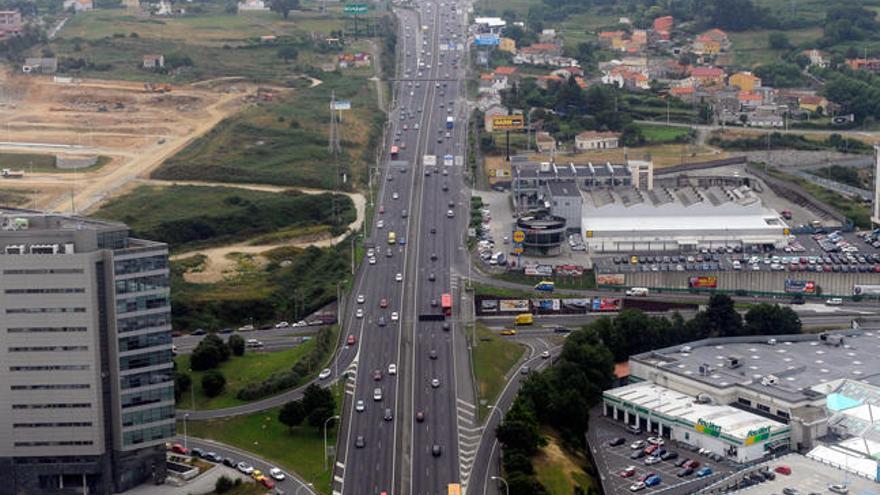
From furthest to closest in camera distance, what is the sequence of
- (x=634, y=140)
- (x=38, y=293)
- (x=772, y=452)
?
(x=634, y=140) < (x=772, y=452) < (x=38, y=293)

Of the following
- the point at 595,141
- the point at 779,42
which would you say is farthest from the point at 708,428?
the point at 779,42

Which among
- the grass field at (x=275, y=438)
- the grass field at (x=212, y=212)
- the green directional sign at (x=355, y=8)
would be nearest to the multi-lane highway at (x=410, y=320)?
the grass field at (x=275, y=438)

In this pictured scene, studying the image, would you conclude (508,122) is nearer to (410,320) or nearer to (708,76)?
(708,76)

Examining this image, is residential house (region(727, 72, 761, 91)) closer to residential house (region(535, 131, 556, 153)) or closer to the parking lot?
residential house (region(535, 131, 556, 153))

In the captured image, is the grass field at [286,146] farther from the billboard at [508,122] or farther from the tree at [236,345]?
the tree at [236,345]

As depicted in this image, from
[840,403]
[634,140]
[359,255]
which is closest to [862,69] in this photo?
[634,140]

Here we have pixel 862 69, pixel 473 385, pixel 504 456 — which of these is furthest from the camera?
pixel 862 69

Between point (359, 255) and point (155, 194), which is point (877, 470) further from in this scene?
point (155, 194)
